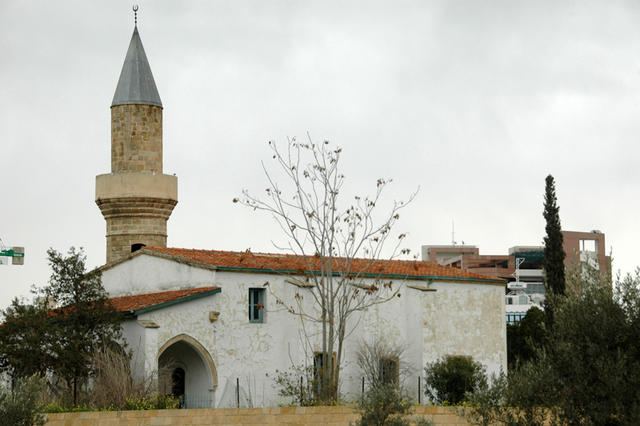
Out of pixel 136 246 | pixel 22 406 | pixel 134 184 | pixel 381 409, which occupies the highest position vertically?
pixel 134 184

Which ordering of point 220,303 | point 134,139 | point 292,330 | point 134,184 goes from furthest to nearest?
point 134,139 < point 134,184 < point 292,330 < point 220,303

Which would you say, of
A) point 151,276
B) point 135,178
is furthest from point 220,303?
point 135,178

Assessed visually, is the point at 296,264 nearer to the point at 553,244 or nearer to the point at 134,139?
the point at 134,139

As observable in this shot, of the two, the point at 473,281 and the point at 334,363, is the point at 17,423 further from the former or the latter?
the point at 473,281

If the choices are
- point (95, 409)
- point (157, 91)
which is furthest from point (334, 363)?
point (157, 91)

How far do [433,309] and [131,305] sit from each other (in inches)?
418

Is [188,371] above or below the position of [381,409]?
above

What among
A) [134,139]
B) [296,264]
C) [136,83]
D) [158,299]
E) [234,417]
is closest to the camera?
[234,417]

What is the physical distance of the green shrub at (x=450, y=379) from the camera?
1218 inches

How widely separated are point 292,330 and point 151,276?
5.00 m

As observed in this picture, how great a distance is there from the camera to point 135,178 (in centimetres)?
3328

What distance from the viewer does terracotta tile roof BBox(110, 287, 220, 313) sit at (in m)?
26.9

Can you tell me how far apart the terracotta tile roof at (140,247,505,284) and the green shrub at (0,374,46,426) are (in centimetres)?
1085

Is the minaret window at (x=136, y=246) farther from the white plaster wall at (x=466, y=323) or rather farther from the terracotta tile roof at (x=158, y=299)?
the white plaster wall at (x=466, y=323)
